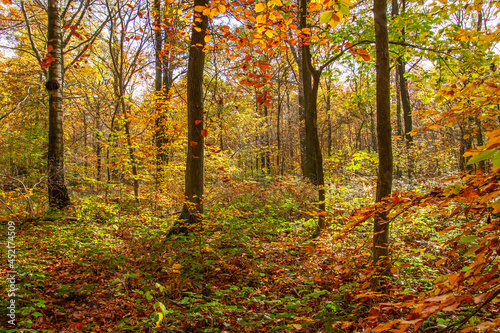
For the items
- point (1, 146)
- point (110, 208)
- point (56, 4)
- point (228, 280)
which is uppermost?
point (56, 4)

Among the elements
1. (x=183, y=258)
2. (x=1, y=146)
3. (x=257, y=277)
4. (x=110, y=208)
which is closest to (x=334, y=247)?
(x=257, y=277)

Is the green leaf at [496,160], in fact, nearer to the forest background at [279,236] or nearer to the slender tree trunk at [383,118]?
the forest background at [279,236]

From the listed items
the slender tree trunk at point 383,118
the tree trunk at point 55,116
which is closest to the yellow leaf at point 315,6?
→ the slender tree trunk at point 383,118

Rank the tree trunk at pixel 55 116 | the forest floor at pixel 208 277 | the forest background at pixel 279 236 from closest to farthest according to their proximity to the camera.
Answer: the forest background at pixel 279 236 → the forest floor at pixel 208 277 → the tree trunk at pixel 55 116

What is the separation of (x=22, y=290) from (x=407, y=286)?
4.74 meters

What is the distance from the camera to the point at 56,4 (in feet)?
20.0

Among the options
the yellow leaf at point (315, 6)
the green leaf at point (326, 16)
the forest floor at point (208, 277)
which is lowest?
the forest floor at point (208, 277)

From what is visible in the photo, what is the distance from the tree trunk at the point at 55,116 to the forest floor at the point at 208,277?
1.84ft

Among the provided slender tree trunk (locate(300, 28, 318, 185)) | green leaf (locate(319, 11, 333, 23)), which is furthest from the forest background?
slender tree trunk (locate(300, 28, 318, 185))

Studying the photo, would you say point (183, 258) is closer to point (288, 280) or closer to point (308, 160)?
point (288, 280)

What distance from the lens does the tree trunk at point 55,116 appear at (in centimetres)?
599

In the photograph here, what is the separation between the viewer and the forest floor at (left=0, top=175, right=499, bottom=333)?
8.79 ft

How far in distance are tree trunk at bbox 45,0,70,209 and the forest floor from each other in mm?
561

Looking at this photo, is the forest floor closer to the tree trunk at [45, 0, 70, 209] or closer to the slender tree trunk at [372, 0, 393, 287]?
the slender tree trunk at [372, 0, 393, 287]
